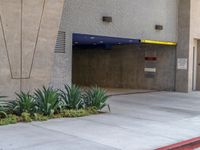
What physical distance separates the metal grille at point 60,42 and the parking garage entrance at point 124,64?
550 centimetres

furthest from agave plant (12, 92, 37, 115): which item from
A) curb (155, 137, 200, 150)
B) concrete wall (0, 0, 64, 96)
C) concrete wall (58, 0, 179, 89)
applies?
curb (155, 137, 200, 150)

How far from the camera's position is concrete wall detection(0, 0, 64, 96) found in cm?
1194

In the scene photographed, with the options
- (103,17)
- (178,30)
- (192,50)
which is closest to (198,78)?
(192,50)

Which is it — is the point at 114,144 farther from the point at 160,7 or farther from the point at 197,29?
the point at 197,29

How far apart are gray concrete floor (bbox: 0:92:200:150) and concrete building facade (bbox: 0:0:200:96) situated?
127 inches

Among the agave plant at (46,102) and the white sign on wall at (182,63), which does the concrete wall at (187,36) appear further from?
the agave plant at (46,102)

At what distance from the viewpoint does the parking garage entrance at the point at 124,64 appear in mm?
21547

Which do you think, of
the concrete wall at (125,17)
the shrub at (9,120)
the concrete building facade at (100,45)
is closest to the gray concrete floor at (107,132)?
the shrub at (9,120)

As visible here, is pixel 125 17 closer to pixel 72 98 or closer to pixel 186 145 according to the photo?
pixel 72 98

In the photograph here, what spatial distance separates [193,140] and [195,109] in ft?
18.9

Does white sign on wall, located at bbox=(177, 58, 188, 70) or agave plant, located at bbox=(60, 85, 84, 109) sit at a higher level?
white sign on wall, located at bbox=(177, 58, 188, 70)

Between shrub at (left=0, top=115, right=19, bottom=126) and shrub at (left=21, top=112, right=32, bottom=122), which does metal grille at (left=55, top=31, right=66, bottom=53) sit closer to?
shrub at (left=21, top=112, right=32, bottom=122)

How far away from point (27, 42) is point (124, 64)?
12.3 m

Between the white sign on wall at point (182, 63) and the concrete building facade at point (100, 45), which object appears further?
the white sign on wall at point (182, 63)
